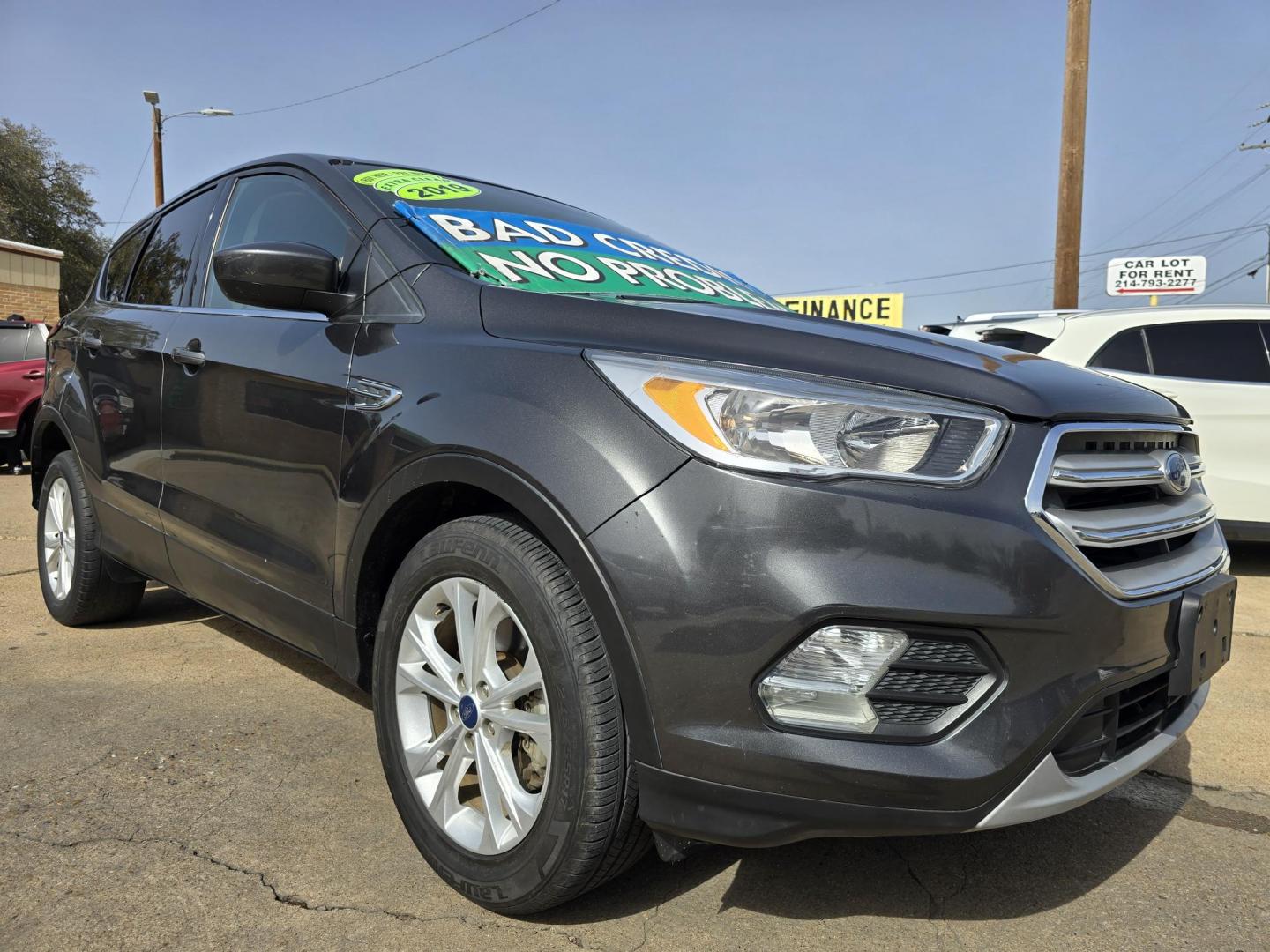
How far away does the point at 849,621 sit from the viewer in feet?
5.26

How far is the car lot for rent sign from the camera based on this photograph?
612 inches

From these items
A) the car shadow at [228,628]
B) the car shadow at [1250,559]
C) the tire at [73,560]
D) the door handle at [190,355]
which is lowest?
the car shadow at [1250,559]

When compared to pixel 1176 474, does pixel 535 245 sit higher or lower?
higher

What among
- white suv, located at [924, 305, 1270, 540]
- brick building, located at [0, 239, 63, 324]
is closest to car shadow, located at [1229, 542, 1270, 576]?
white suv, located at [924, 305, 1270, 540]

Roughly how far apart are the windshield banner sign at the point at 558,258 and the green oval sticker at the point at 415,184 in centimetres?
10

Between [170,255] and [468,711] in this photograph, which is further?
[170,255]

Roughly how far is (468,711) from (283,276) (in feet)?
3.61

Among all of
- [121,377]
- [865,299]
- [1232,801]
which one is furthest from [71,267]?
[1232,801]

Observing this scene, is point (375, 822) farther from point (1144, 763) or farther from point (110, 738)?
point (1144, 763)

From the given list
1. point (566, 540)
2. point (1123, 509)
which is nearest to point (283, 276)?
point (566, 540)

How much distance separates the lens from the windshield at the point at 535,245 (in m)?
2.42

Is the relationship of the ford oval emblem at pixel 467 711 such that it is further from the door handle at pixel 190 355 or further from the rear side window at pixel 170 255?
the rear side window at pixel 170 255

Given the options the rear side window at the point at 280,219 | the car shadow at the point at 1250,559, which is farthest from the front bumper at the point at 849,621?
the car shadow at the point at 1250,559

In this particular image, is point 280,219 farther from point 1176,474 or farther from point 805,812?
point 1176,474
